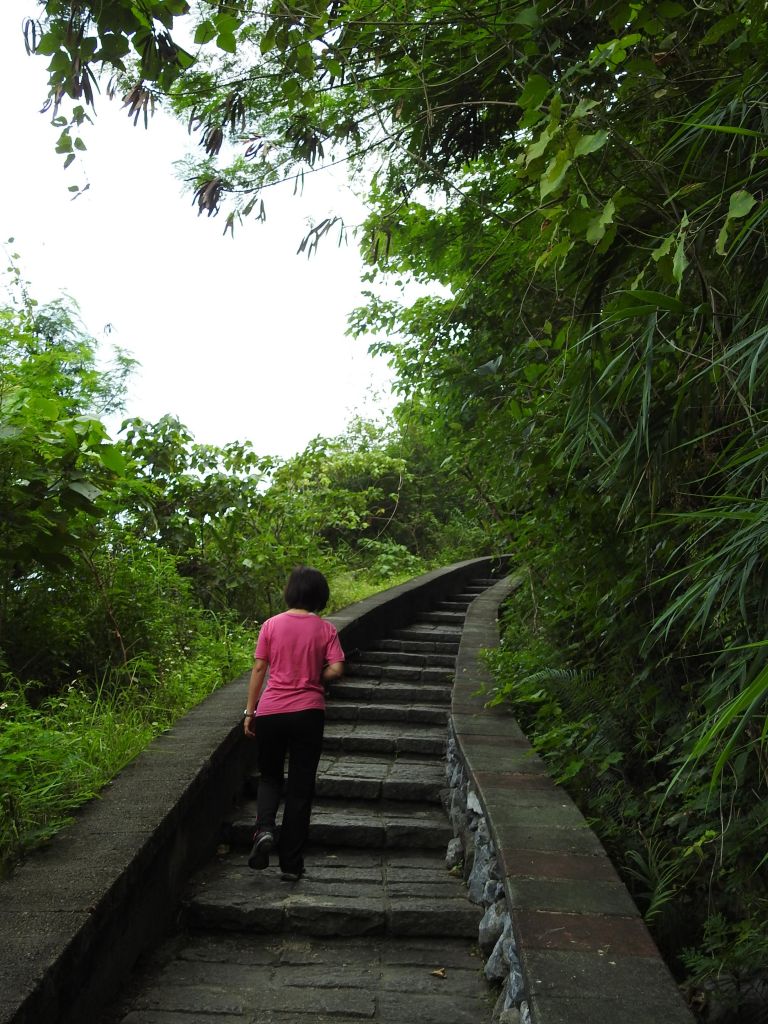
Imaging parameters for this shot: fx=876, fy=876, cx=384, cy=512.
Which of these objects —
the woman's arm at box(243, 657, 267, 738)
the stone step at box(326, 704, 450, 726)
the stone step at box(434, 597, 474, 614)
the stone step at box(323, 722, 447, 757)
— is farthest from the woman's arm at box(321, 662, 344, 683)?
the stone step at box(434, 597, 474, 614)

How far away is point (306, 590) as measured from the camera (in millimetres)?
4426

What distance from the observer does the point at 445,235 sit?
6.63m

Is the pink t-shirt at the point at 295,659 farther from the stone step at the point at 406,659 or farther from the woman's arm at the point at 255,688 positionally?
the stone step at the point at 406,659

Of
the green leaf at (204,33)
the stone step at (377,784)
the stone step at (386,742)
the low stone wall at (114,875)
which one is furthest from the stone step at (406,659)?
the green leaf at (204,33)

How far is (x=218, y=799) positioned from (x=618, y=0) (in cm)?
394

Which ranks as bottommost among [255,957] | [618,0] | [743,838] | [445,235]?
[255,957]

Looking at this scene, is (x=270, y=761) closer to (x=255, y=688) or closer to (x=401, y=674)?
(x=255, y=688)

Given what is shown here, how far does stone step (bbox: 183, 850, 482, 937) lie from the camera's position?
3.74 m

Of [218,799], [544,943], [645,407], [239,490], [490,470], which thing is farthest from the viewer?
[239,490]

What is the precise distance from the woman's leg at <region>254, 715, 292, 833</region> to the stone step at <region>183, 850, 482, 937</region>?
305 mm

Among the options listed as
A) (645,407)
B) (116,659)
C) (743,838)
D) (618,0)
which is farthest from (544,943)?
(116,659)

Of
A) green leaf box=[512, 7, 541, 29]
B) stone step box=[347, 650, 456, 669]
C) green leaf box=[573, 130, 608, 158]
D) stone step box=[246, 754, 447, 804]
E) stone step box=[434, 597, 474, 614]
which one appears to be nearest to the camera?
green leaf box=[573, 130, 608, 158]

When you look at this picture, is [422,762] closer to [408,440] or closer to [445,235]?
[445,235]

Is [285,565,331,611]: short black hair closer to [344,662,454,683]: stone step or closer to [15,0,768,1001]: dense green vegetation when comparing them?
[15,0,768,1001]: dense green vegetation
